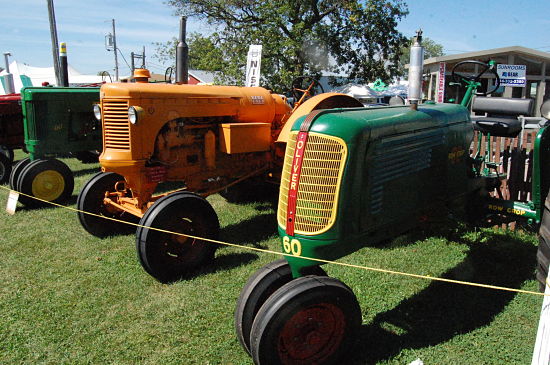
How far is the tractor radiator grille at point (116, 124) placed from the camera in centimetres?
425

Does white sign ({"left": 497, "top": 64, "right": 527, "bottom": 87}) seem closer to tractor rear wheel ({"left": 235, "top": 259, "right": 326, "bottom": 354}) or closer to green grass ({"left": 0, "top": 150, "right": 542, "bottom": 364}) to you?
green grass ({"left": 0, "top": 150, "right": 542, "bottom": 364})

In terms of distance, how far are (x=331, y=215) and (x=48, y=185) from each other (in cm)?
558

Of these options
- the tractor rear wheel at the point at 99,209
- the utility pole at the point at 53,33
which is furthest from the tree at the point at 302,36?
the tractor rear wheel at the point at 99,209

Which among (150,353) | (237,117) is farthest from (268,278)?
(237,117)

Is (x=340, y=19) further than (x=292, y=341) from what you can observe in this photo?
Yes

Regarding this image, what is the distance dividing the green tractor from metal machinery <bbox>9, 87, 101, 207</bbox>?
5.11 m

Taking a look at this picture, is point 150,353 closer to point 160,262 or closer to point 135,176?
point 160,262

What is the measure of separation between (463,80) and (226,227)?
309 centimetres

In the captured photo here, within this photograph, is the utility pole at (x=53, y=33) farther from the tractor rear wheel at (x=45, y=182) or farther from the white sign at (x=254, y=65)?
the white sign at (x=254, y=65)

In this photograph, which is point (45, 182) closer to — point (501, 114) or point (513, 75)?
point (501, 114)

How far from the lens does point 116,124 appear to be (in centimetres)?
429

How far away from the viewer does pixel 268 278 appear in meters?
2.72

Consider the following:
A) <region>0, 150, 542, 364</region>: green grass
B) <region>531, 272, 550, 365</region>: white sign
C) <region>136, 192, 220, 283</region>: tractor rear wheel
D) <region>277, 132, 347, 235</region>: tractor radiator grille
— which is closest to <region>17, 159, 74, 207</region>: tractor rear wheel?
<region>0, 150, 542, 364</region>: green grass

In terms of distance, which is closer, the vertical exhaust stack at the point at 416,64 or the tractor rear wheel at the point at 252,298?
the tractor rear wheel at the point at 252,298
